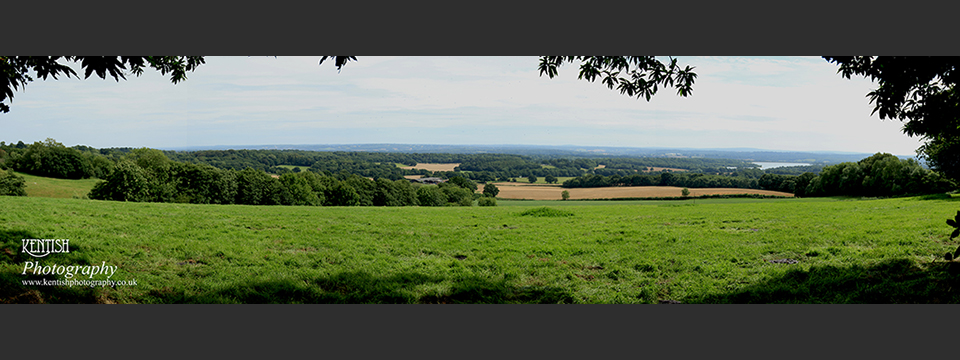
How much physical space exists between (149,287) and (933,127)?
11242 mm

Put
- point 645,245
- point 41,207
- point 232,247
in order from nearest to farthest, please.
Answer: point 232,247, point 645,245, point 41,207

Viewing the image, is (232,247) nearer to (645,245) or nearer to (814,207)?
(645,245)

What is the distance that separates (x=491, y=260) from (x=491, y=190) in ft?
106

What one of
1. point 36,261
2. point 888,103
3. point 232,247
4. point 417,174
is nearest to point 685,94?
point 888,103

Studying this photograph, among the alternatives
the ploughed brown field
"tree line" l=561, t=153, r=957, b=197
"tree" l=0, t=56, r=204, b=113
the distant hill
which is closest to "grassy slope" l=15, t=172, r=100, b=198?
the distant hill

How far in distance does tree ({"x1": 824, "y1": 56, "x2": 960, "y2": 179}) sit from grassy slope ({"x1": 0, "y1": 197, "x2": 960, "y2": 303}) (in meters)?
2.03

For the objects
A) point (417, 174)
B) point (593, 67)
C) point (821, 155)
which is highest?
point (593, 67)

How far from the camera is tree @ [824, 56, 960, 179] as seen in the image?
488 centimetres

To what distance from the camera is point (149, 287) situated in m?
5.39

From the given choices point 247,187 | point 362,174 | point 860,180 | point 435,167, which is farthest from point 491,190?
point 860,180

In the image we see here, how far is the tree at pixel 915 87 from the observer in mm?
4883

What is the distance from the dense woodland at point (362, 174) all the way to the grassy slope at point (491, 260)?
4.47 meters

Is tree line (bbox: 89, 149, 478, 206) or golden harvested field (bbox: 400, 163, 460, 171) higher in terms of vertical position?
golden harvested field (bbox: 400, 163, 460, 171)

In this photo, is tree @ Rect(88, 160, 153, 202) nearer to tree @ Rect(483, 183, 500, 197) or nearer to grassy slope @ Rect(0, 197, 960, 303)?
grassy slope @ Rect(0, 197, 960, 303)
